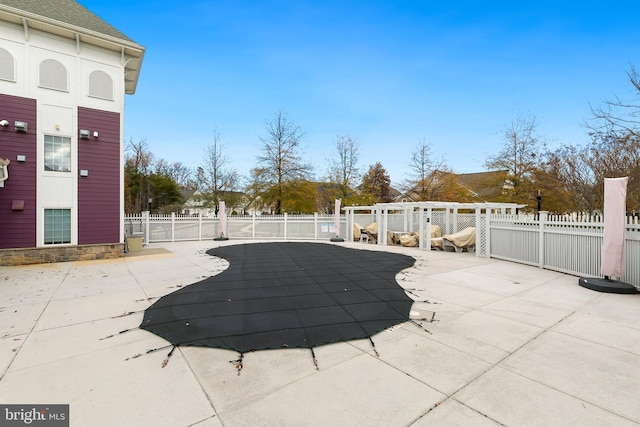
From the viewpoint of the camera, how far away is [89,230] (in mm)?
9031

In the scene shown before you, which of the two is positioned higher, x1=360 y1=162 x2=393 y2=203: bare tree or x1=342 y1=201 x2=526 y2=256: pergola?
x1=360 y1=162 x2=393 y2=203: bare tree

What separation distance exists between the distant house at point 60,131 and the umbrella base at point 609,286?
12742 mm

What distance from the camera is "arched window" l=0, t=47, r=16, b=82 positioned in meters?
7.96

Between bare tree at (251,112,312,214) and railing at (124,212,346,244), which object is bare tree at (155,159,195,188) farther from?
railing at (124,212,346,244)

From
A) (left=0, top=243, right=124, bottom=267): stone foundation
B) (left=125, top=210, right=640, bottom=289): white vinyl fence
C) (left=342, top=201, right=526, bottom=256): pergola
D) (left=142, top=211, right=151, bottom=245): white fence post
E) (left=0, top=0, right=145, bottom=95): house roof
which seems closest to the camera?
(left=125, top=210, right=640, bottom=289): white vinyl fence

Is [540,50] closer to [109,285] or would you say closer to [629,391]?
[629,391]

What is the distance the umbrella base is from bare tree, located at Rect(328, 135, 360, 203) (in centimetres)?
1898

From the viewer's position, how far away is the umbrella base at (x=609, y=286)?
5.02 metres

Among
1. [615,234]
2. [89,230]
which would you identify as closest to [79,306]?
[89,230]

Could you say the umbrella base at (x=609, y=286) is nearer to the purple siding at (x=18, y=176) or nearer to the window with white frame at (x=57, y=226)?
the window with white frame at (x=57, y=226)

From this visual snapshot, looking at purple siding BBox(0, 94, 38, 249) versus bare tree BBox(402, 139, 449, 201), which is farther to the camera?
bare tree BBox(402, 139, 449, 201)

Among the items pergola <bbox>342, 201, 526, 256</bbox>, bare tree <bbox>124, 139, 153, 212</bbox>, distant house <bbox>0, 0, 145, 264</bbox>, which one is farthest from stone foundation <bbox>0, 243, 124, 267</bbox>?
bare tree <bbox>124, 139, 153, 212</bbox>

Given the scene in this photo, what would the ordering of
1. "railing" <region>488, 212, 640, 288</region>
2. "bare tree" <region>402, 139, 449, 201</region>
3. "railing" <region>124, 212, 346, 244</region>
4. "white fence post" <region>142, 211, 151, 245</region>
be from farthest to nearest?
"bare tree" <region>402, 139, 449, 201</region>, "railing" <region>124, 212, 346, 244</region>, "white fence post" <region>142, 211, 151, 245</region>, "railing" <region>488, 212, 640, 288</region>

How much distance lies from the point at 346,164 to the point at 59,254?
1976 centimetres
